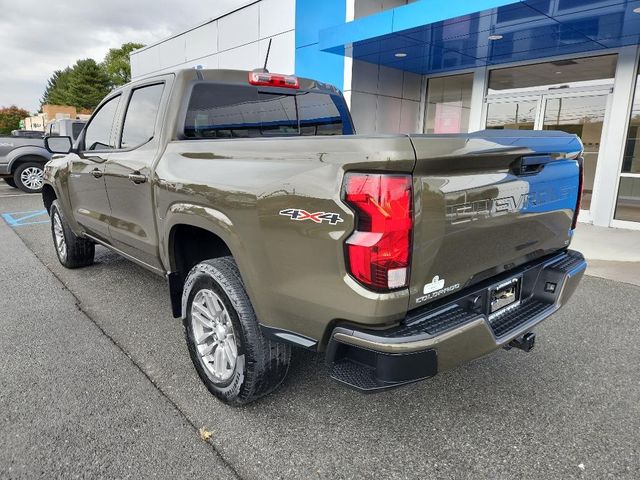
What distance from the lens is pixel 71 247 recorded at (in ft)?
16.7

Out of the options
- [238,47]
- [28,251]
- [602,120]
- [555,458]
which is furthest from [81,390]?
[238,47]

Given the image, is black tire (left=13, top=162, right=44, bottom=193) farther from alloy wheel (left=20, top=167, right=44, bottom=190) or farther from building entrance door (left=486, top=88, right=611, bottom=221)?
building entrance door (left=486, top=88, right=611, bottom=221)

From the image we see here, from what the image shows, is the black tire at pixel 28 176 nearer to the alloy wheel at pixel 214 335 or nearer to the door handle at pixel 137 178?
the door handle at pixel 137 178

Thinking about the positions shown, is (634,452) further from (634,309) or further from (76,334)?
A: (76,334)

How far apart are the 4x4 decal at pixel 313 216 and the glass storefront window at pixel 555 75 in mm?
8594

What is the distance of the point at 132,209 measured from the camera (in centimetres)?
333

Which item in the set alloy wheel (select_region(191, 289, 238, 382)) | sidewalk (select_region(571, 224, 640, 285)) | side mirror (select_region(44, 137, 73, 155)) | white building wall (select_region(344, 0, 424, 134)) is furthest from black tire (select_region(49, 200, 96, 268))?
white building wall (select_region(344, 0, 424, 134))

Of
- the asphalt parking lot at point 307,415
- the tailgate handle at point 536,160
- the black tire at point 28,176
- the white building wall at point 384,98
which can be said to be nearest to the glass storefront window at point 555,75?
the white building wall at point 384,98

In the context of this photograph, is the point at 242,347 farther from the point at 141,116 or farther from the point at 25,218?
the point at 25,218

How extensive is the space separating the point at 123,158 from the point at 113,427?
6.31 ft

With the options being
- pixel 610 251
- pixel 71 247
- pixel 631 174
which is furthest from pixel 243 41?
pixel 610 251

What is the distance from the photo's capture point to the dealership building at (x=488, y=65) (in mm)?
7035

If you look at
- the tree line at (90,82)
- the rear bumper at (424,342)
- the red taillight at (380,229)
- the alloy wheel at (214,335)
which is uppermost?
the tree line at (90,82)

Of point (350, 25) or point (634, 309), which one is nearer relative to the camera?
point (634, 309)
